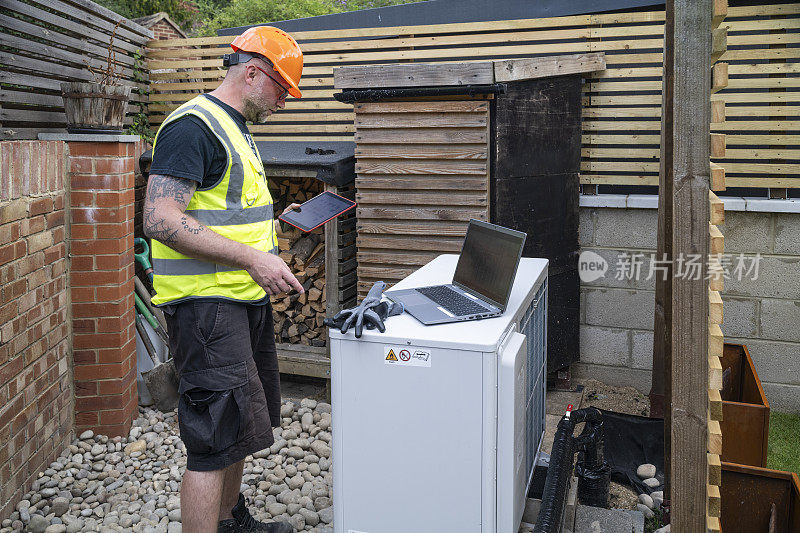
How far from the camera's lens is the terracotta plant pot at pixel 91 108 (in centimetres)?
450

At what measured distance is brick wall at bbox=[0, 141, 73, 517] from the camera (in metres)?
3.66

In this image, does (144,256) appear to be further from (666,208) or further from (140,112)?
(666,208)

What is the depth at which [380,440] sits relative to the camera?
267 centimetres

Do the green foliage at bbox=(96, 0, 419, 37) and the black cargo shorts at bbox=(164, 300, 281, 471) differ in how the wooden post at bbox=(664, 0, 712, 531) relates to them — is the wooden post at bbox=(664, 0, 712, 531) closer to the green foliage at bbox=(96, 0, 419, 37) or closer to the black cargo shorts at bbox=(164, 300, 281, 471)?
the black cargo shorts at bbox=(164, 300, 281, 471)

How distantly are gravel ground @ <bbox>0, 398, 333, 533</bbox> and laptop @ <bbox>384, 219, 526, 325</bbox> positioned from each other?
4.45 feet

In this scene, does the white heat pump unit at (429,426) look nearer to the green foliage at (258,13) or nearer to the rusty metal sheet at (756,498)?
the rusty metal sheet at (756,498)

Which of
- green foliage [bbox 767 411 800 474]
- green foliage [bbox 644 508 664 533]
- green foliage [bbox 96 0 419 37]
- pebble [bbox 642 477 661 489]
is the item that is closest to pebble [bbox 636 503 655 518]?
green foliage [bbox 644 508 664 533]

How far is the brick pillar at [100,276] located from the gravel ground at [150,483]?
0.22 meters

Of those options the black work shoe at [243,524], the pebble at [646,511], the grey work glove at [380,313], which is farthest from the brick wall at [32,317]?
the pebble at [646,511]

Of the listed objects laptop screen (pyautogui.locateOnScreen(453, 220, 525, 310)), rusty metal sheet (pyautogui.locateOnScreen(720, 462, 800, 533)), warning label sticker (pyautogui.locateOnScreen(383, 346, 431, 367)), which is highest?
laptop screen (pyautogui.locateOnScreen(453, 220, 525, 310))

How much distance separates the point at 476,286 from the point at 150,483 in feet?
7.61

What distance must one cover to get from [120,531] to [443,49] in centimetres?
426

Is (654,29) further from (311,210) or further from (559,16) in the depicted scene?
(311,210)

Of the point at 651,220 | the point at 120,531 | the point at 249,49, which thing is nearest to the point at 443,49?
the point at 651,220
